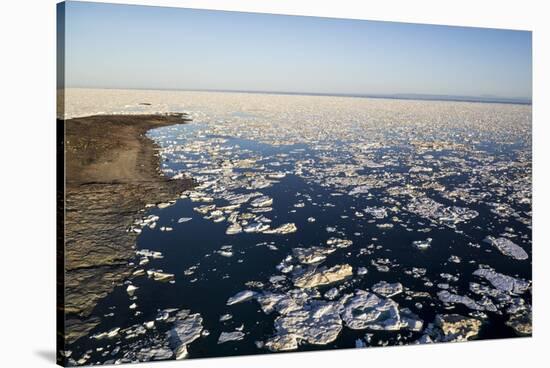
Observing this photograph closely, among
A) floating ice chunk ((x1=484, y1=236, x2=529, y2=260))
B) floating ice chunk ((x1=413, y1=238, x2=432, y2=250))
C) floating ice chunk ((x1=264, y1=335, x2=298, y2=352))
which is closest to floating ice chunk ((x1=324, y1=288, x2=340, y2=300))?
floating ice chunk ((x1=264, y1=335, x2=298, y2=352))

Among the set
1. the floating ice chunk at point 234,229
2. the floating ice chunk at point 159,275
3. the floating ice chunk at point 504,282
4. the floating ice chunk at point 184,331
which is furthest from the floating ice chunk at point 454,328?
the floating ice chunk at point 159,275

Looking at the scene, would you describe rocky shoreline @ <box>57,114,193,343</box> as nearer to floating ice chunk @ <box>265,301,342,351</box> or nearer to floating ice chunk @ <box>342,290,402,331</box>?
floating ice chunk @ <box>265,301,342,351</box>

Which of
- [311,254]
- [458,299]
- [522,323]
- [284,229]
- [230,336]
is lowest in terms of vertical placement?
[522,323]

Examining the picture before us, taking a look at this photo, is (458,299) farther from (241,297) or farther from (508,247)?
(241,297)

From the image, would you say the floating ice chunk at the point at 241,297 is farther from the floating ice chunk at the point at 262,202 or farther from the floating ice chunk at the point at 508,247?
the floating ice chunk at the point at 508,247

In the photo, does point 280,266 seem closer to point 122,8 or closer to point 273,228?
point 273,228

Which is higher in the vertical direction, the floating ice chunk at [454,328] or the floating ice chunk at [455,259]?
the floating ice chunk at [455,259]

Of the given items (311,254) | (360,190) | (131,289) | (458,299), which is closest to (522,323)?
(458,299)
